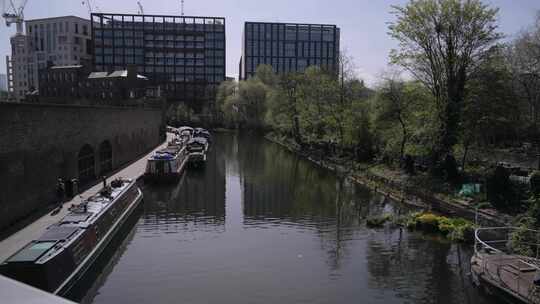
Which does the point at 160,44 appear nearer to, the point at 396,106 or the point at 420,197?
the point at 396,106

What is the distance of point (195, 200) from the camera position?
27.3 m

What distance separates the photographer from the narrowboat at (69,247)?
11602mm

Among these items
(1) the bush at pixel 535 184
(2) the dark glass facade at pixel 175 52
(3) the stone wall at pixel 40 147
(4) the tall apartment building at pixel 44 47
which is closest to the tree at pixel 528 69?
(1) the bush at pixel 535 184

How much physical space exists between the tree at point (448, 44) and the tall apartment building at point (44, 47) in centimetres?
11190

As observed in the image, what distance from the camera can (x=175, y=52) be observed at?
115938mm

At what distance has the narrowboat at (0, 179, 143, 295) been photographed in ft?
38.1

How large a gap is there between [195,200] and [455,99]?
18.3 metres

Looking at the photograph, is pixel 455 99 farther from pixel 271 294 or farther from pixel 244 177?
pixel 271 294

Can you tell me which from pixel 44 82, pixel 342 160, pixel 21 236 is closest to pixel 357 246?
pixel 21 236

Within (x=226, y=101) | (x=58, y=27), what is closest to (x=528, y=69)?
(x=226, y=101)

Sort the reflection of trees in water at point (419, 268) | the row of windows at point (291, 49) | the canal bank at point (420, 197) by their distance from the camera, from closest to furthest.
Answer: the reflection of trees in water at point (419, 268) < the canal bank at point (420, 197) < the row of windows at point (291, 49)

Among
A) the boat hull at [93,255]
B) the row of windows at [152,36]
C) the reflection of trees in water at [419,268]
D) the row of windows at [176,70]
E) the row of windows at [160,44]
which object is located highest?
the row of windows at [152,36]

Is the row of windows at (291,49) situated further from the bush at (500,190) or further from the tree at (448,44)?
the bush at (500,190)

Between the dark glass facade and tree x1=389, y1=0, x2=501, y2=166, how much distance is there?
3422 inches
